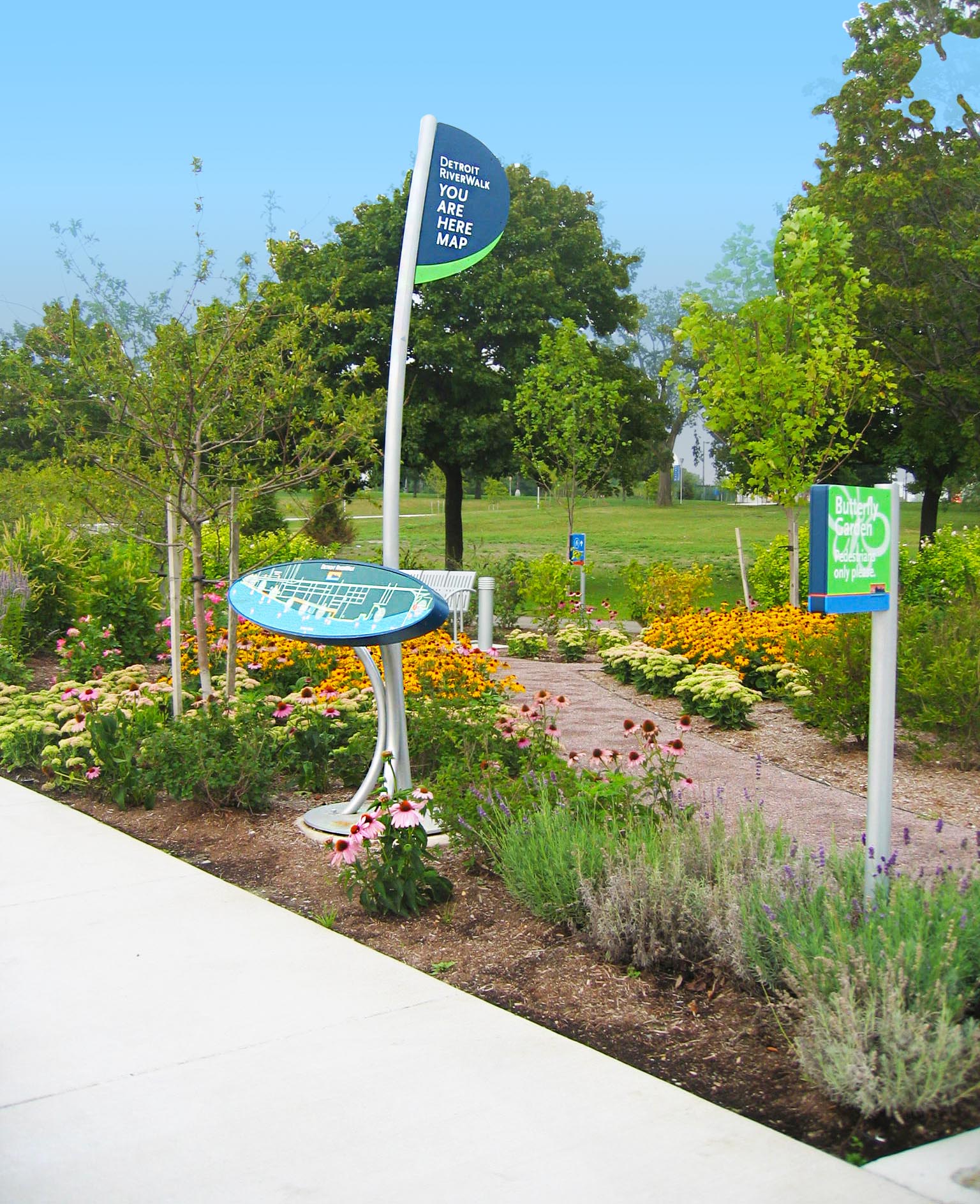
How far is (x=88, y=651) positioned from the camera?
9.39 m

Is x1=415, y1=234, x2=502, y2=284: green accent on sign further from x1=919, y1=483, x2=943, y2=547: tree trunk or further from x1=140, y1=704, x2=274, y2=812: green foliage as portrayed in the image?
x1=919, y1=483, x2=943, y2=547: tree trunk

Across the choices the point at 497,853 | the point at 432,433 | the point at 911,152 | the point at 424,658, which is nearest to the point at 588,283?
the point at 432,433

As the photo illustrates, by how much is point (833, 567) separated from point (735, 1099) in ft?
4.93

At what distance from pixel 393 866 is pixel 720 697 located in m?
4.29

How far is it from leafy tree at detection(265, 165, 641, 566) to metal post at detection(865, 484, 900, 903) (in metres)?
19.0

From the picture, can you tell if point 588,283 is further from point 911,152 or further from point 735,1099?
point 735,1099

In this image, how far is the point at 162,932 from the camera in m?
4.20

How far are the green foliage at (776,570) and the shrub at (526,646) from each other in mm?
3334

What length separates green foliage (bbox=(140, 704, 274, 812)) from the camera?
5.77 m

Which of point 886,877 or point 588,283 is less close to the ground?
point 588,283

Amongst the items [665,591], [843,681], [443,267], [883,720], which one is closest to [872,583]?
[883,720]

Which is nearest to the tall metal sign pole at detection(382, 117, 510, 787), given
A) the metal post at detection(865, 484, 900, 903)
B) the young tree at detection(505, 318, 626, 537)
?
the metal post at detection(865, 484, 900, 903)

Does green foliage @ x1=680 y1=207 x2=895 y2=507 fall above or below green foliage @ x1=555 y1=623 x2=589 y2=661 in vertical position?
above

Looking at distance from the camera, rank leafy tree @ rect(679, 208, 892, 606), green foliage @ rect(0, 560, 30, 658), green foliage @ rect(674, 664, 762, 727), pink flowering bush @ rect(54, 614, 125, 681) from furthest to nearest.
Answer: leafy tree @ rect(679, 208, 892, 606)
green foliage @ rect(0, 560, 30, 658)
pink flowering bush @ rect(54, 614, 125, 681)
green foliage @ rect(674, 664, 762, 727)
